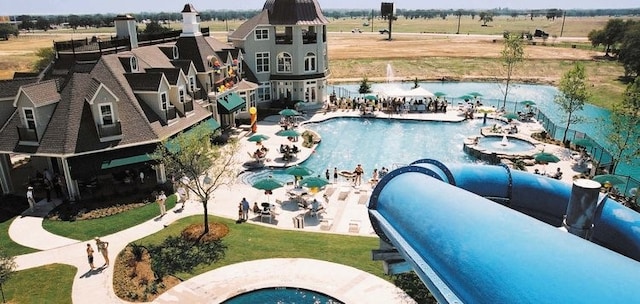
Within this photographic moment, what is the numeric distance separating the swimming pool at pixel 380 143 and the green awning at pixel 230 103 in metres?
7.98

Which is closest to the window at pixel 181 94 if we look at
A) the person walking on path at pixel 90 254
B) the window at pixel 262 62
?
the person walking on path at pixel 90 254

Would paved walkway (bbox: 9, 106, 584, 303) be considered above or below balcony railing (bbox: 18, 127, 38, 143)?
below

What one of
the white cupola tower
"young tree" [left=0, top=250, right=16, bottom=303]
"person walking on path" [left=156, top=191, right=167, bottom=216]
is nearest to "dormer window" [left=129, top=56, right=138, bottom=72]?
the white cupola tower

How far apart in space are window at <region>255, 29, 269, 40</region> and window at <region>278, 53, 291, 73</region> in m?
2.80

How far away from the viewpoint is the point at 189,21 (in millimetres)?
44500

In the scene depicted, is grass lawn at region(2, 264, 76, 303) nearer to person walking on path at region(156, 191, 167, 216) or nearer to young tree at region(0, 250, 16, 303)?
young tree at region(0, 250, 16, 303)

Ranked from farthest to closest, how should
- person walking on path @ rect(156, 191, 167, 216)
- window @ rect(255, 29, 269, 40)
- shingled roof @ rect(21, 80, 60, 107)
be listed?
window @ rect(255, 29, 269, 40) → shingled roof @ rect(21, 80, 60, 107) → person walking on path @ rect(156, 191, 167, 216)

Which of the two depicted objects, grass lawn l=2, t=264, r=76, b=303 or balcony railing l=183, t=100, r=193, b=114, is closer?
grass lawn l=2, t=264, r=76, b=303

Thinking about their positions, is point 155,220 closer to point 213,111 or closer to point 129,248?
point 129,248

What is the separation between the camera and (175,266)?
21969 millimetres

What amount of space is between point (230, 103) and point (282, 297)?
90.4ft

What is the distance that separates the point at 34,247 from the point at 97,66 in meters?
14.0

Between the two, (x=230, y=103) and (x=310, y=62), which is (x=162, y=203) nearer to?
(x=230, y=103)

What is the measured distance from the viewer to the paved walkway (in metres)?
19.9
